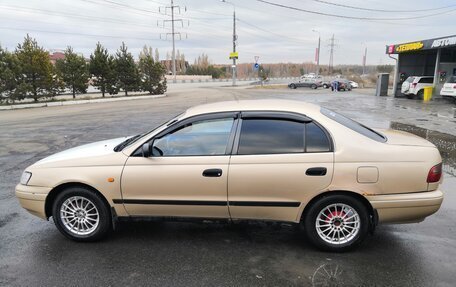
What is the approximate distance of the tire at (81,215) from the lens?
4.18m

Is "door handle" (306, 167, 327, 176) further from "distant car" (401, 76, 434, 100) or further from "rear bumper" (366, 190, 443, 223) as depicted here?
"distant car" (401, 76, 434, 100)

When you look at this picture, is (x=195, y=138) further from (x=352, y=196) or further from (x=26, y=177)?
(x=26, y=177)

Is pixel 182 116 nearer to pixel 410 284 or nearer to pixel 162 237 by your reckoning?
pixel 162 237

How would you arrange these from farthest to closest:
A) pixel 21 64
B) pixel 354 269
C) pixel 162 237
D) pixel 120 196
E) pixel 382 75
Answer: pixel 382 75, pixel 21 64, pixel 162 237, pixel 120 196, pixel 354 269

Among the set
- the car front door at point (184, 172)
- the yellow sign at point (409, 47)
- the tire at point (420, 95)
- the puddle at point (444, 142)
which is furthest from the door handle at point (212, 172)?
the yellow sign at point (409, 47)

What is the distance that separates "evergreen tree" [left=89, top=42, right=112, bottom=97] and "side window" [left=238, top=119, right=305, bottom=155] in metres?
26.6

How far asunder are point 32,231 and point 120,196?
1.42 meters

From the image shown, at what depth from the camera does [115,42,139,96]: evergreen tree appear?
98.2 ft

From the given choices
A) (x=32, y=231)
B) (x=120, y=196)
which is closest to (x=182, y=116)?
(x=120, y=196)

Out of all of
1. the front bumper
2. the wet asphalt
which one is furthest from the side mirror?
the front bumper

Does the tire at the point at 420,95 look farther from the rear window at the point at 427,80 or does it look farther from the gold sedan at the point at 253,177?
the gold sedan at the point at 253,177

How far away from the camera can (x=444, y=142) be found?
1046 cm

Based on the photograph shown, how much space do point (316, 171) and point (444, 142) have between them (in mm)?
8422

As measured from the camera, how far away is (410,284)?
3.38 meters
